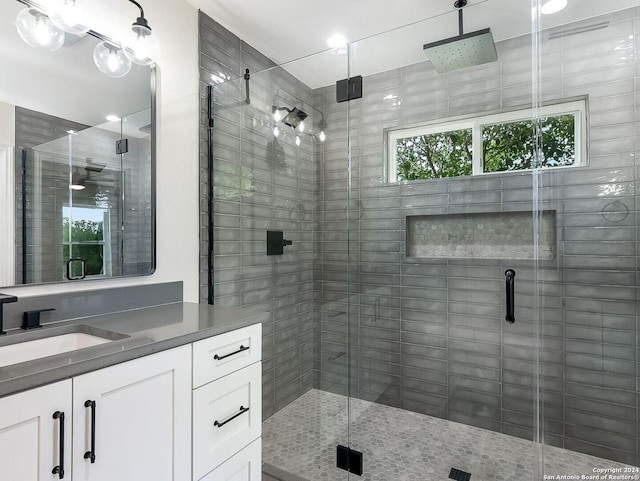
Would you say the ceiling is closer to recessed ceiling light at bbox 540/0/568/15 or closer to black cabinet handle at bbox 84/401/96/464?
recessed ceiling light at bbox 540/0/568/15

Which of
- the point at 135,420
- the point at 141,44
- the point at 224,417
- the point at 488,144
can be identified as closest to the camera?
the point at 135,420

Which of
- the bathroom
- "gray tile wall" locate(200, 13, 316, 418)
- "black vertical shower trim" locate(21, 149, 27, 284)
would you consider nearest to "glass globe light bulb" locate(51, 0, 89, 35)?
the bathroom

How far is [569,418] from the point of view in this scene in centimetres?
197

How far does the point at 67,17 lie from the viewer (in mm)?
1385

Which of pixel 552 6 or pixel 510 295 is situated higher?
pixel 552 6

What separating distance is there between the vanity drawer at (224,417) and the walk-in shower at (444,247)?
693 mm

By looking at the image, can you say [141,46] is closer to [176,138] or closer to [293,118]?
[176,138]

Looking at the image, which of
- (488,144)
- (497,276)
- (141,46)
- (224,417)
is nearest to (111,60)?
(141,46)

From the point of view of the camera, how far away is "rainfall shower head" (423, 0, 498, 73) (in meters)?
1.90

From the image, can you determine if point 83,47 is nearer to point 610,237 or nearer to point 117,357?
point 117,357

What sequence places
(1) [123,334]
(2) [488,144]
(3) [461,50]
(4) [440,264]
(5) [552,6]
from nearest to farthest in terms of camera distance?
(1) [123,334], (5) [552,6], (3) [461,50], (2) [488,144], (4) [440,264]

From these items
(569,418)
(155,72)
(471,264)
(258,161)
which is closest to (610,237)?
(471,264)

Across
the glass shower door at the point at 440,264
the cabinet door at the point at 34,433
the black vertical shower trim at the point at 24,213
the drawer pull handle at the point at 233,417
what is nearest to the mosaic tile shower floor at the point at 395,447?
the glass shower door at the point at 440,264

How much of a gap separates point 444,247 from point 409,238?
0.23 meters
